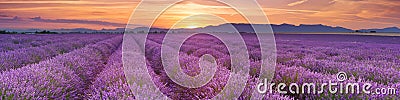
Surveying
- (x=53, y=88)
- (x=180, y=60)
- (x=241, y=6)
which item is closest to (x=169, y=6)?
(x=180, y=60)

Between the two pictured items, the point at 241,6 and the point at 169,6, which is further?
the point at 169,6

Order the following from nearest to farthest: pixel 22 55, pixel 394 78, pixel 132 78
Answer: pixel 132 78
pixel 394 78
pixel 22 55

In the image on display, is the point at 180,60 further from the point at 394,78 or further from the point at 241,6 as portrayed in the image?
the point at 394,78

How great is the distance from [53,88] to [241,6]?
343 cm

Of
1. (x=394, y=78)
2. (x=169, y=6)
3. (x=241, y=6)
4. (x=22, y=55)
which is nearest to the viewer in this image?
(x=394, y=78)

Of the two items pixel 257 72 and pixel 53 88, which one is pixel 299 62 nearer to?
pixel 257 72

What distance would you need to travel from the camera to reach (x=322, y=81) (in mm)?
3643

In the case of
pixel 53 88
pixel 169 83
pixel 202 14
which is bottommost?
pixel 169 83

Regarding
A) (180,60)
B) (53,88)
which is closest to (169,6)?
(180,60)

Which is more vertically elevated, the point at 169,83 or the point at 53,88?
the point at 53,88

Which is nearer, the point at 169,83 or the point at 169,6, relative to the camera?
the point at 169,83

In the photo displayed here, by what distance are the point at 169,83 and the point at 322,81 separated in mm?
2725

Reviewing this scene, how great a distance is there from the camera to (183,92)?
4633 millimetres

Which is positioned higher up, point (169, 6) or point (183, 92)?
point (169, 6)
